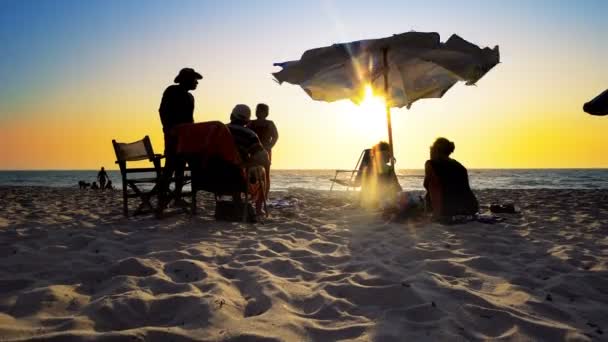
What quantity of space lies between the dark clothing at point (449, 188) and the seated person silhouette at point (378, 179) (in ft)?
6.27

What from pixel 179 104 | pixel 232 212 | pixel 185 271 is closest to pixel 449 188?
pixel 232 212

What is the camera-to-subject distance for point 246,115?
5.13m

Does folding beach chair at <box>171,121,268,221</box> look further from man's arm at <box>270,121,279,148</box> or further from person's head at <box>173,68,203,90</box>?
man's arm at <box>270,121,279,148</box>

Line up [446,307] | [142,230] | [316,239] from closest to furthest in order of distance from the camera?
1. [446,307]
2. [316,239]
3. [142,230]

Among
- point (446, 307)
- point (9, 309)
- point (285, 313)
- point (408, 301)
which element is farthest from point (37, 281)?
point (446, 307)

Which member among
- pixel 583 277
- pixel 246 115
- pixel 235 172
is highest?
pixel 246 115

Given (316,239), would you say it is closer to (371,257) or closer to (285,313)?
(371,257)

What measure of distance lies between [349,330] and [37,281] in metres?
1.99

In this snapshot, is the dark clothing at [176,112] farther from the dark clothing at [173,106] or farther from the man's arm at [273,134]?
the man's arm at [273,134]

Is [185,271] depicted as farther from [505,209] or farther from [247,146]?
[505,209]

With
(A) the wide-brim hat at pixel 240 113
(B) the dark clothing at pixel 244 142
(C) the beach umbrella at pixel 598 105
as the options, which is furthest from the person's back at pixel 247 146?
(C) the beach umbrella at pixel 598 105

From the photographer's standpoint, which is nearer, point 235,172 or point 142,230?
point 142,230

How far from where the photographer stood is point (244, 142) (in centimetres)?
487

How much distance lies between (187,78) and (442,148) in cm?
389
